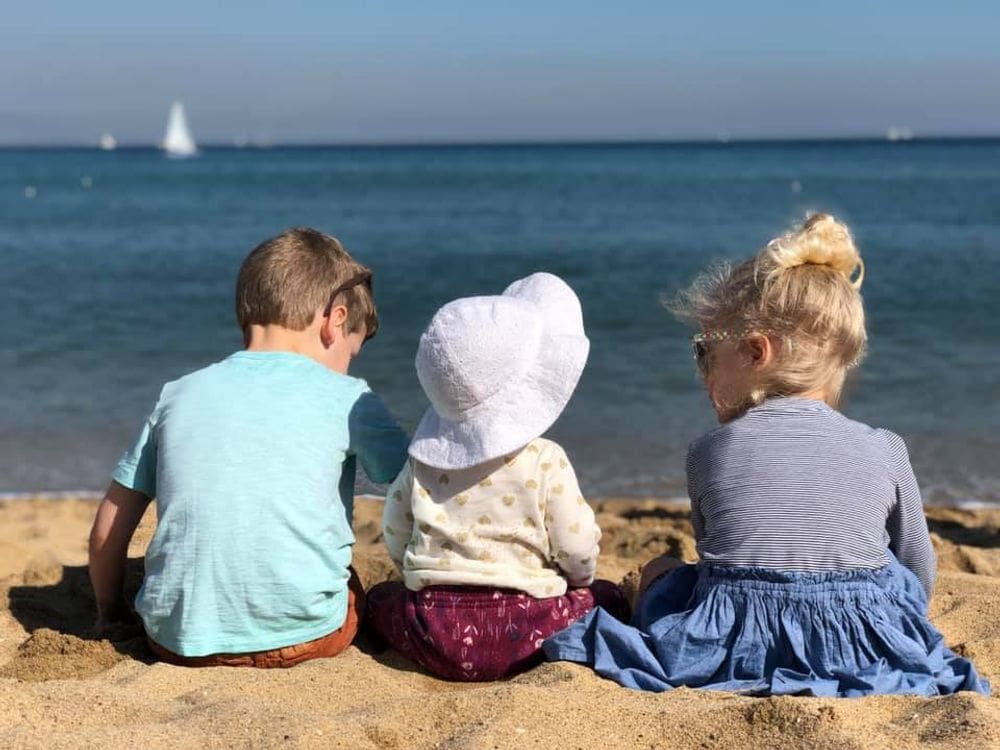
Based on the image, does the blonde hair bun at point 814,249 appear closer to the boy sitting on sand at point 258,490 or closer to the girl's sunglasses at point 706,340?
the girl's sunglasses at point 706,340

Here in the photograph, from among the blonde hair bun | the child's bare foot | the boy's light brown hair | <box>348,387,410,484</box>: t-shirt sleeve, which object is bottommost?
the child's bare foot

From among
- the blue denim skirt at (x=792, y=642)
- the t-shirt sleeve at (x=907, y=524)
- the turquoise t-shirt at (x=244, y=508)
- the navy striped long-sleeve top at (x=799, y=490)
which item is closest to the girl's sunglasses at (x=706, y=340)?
the navy striped long-sleeve top at (x=799, y=490)

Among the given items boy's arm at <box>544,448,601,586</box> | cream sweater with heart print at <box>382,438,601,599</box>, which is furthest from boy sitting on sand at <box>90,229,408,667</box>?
boy's arm at <box>544,448,601,586</box>

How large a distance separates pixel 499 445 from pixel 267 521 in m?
0.64

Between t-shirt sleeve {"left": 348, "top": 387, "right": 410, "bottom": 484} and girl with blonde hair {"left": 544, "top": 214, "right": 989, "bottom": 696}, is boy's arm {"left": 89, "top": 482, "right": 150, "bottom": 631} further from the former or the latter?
girl with blonde hair {"left": 544, "top": 214, "right": 989, "bottom": 696}

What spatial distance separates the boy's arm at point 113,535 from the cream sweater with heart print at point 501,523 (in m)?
0.81

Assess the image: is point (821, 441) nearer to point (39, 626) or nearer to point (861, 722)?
point (861, 722)

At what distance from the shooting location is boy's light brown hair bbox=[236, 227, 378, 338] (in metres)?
3.23

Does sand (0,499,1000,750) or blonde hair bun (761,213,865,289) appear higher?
blonde hair bun (761,213,865,289)

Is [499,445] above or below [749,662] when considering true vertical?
above

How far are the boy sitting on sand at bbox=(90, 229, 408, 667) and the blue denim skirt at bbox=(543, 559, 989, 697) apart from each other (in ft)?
2.54

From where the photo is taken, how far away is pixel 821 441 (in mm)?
2822

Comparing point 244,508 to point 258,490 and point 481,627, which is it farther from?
point 481,627

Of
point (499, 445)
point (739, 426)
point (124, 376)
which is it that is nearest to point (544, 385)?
point (499, 445)
